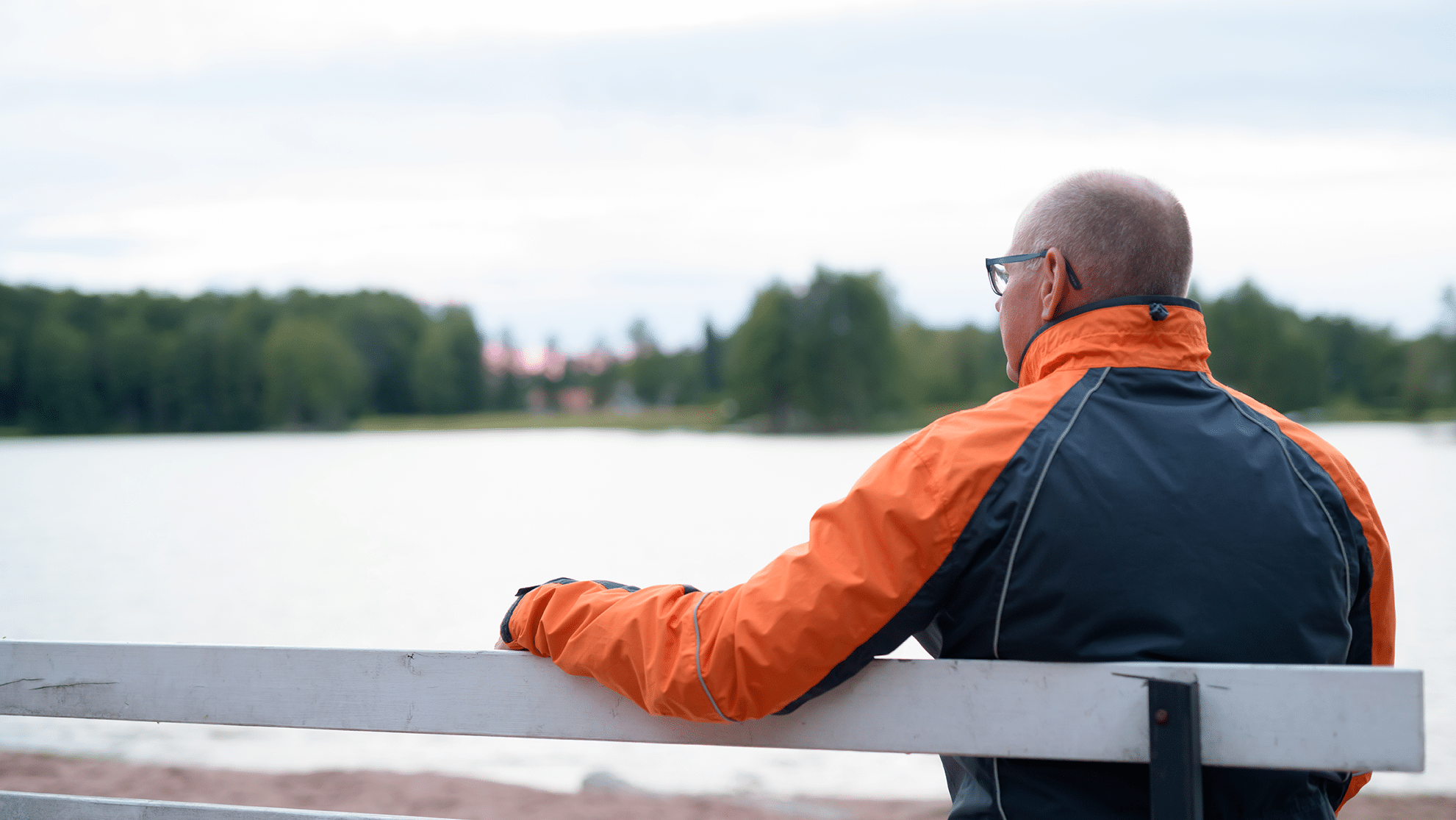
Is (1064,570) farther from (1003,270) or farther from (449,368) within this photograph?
(449,368)

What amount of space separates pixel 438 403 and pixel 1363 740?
312 ft

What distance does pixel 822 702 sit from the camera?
149 cm

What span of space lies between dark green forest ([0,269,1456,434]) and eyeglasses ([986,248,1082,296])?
54223mm

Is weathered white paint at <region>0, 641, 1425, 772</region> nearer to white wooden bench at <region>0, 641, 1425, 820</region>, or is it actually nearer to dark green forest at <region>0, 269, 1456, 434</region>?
white wooden bench at <region>0, 641, 1425, 820</region>

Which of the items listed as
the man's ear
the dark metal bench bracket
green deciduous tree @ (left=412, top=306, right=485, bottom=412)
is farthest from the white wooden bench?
green deciduous tree @ (left=412, top=306, right=485, bottom=412)

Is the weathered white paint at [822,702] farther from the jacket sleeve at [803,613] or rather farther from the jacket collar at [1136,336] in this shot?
the jacket collar at [1136,336]

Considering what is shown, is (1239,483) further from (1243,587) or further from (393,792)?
(393,792)

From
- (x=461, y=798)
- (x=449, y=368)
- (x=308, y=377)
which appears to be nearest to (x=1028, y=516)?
(x=461, y=798)

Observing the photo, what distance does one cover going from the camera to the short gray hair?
1.55m

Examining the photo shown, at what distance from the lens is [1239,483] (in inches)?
54.4

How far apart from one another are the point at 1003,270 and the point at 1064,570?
1.91ft

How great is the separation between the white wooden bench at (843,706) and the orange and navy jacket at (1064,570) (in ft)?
0.23

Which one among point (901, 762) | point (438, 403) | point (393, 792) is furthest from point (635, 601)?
point (438, 403)

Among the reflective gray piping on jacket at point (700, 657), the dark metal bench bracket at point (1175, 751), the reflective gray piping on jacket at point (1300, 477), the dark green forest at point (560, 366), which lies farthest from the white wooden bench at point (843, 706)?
the dark green forest at point (560, 366)
